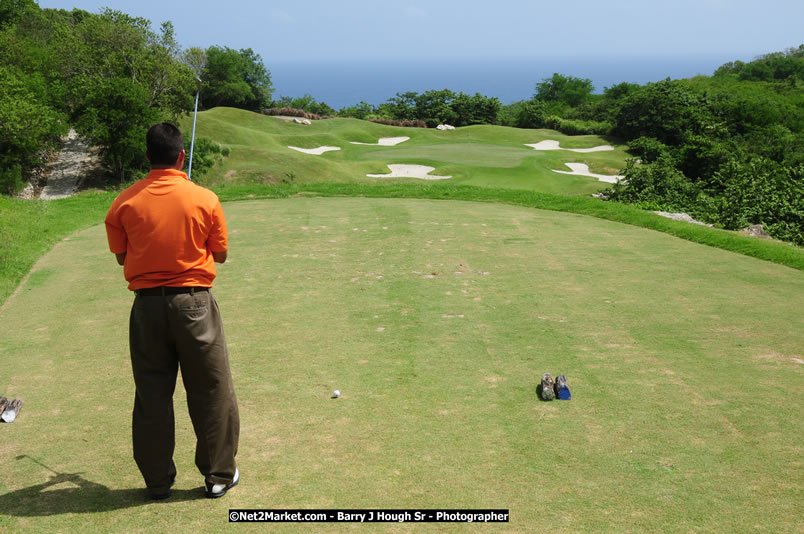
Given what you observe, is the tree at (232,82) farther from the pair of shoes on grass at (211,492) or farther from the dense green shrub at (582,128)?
the pair of shoes on grass at (211,492)

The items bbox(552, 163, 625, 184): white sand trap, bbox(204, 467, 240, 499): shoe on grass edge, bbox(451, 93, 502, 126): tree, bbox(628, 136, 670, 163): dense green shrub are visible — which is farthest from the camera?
bbox(451, 93, 502, 126): tree

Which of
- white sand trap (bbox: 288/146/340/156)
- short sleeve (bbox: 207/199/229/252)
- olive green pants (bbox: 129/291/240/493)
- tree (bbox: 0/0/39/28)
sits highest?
tree (bbox: 0/0/39/28)

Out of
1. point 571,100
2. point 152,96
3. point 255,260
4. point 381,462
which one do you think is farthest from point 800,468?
point 571,100

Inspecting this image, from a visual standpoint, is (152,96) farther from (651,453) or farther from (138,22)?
(651,453)

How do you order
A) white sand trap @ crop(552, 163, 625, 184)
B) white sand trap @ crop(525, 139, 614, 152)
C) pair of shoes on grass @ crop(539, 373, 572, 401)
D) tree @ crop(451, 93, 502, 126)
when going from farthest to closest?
tree @ crop(451, 93, 502, 126), white sand trap @ crop(525, 139, 614, 152), white sand trap @ crop(552, 163, 625, 184), pair of shoes on grass @ crop(539, 373, 572, 401)

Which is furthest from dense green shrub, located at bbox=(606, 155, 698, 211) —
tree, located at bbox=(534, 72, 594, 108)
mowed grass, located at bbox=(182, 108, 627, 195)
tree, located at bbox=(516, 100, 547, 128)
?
tree, located at bbox=(534, 72, 594, 108)

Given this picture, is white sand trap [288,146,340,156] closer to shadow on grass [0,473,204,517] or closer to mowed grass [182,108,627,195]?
mowed grass [182,108,627,195]

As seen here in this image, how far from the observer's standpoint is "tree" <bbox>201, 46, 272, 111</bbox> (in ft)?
210

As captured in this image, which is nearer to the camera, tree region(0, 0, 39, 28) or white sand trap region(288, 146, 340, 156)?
white sand trap region(288, 146, 340, 156)

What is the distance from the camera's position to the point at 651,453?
4.37 metres

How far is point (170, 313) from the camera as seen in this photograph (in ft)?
12.6

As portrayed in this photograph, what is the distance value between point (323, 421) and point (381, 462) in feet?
2.51

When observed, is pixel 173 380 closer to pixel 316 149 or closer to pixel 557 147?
pixel 316 149

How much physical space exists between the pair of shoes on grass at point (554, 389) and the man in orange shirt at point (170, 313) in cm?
238
